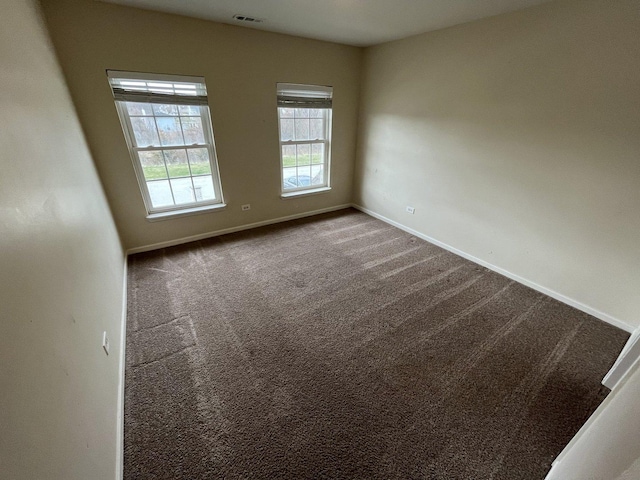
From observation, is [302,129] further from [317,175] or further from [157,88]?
[157,88]

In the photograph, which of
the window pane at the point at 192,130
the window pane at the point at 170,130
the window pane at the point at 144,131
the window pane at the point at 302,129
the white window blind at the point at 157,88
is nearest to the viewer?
the white window blind at the point at 157,88

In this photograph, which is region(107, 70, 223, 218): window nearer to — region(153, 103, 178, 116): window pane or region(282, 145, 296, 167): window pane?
region(153, 103, 178, 116): window pane

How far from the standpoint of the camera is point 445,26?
2.70 metres

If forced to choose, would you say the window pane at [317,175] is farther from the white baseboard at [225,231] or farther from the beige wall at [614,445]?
the beige wall at [614,445]

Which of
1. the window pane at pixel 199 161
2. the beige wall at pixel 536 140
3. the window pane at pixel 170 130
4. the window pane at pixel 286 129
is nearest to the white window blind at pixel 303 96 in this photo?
the window pane at pixel 286 129

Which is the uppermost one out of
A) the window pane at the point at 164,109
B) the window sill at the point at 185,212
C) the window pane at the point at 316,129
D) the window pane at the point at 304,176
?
the window pane at the point at 164,109

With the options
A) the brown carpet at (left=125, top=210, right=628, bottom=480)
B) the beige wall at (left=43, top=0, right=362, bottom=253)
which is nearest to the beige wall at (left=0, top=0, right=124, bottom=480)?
the brown carpet at (left=125, top=210, right=628, bottom=480)

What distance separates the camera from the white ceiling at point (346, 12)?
2.18 metres

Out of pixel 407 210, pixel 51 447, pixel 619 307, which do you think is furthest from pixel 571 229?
pixel 51 447

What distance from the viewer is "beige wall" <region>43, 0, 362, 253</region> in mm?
2348

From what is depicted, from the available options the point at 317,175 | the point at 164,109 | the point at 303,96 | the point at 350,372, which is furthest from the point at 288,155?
the point at 350,372

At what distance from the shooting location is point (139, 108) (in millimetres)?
2729

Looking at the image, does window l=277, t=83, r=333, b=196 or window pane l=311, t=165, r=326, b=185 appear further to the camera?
window pane l=311, t=165, r=326, b=185

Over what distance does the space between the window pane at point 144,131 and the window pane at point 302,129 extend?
179 centimetres
